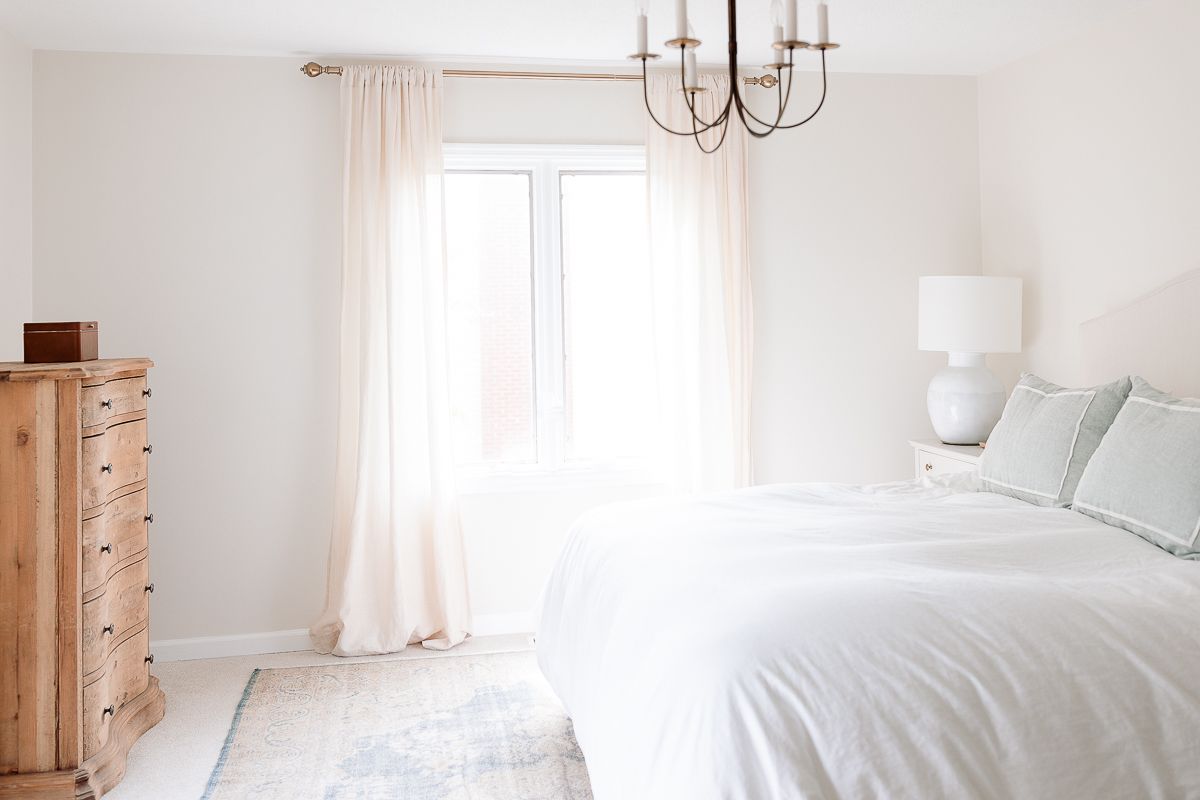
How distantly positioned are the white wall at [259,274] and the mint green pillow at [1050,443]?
135cm

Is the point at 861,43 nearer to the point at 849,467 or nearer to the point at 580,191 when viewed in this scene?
the point at 580,191

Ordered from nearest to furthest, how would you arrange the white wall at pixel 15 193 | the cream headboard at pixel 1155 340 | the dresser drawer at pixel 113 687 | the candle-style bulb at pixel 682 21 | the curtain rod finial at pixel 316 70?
the candle-style bulb at pixel 682 21
the dresser drawer at pixel 113 687
the cream headboard at pixel 1155 340
the white wall at pixel 15 193
the curtain rod finial at pixel 316 70

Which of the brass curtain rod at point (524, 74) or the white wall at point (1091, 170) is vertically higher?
the brass curtain rod at point (524, 74)

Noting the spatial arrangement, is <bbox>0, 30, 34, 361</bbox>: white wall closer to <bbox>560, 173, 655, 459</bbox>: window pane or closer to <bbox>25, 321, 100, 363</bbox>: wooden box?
<bbox>25, 321, 100, 363</bbox>: wooden box

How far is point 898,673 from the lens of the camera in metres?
1.75

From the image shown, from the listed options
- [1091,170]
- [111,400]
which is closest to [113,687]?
[111,400]

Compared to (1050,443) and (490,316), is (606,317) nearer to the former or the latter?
(490,316)

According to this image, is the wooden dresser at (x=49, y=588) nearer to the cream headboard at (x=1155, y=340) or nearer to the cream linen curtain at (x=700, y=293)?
the cream linen curtain at (x=700, y=293)

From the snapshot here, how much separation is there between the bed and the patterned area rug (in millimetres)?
604

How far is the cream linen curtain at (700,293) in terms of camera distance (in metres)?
4.20

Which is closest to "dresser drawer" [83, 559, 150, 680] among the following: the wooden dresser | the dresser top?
the wooden dresser

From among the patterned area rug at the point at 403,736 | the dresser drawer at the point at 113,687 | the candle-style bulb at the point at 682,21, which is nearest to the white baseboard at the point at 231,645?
the patterned area rug at the point at 403,736

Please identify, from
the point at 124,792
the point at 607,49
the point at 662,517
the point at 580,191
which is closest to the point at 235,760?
the point at 124,792

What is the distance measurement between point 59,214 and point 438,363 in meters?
1.61
